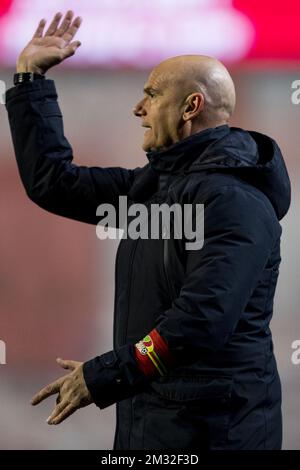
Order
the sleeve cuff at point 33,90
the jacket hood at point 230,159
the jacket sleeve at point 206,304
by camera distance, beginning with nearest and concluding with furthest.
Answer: the jacket sleeve at point 206,304, the jacket hood at point 230,159, the sleeve cuff at point 33,90

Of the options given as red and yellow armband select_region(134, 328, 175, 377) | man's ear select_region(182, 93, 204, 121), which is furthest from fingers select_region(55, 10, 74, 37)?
red and yellow armband select_region(134, 328, 175, 377)

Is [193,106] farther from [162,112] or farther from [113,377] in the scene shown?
[113,377]

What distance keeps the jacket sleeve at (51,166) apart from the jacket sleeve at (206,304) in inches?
15.3

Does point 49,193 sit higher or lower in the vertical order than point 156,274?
higher

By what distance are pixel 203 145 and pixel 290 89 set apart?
3.26 ft

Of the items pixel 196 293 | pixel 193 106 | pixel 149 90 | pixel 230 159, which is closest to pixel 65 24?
pixel 149 90

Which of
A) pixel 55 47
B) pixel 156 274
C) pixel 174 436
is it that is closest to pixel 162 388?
pixel 174 436

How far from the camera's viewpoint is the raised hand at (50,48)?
58.4 inches

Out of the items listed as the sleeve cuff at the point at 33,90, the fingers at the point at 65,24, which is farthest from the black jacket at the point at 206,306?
the fingers at the point at 65,24

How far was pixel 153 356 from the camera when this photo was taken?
1.18m

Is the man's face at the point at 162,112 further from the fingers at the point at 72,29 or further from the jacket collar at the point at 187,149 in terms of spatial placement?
the fingers at the point at 72,29

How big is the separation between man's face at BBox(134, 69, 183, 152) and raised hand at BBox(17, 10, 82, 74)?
22 centimetres

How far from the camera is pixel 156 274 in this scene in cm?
129

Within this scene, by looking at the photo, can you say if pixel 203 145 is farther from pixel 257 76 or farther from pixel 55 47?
pixel 257 76
